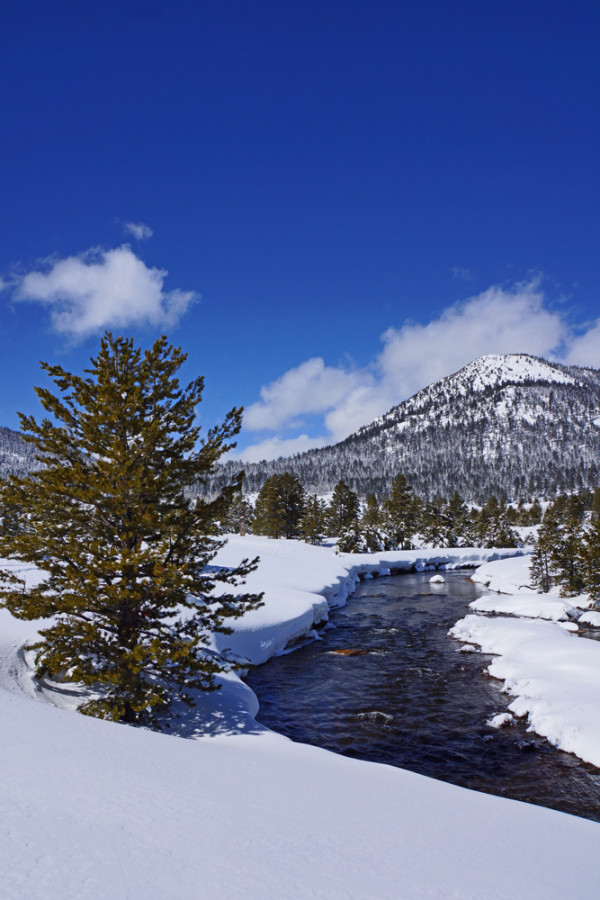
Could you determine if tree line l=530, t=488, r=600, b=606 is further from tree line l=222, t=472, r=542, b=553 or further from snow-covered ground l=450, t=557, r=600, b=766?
tree line l=222, t=472, r=542, b=553

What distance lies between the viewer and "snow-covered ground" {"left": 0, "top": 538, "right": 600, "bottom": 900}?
3.74m

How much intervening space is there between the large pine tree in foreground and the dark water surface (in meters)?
5.90

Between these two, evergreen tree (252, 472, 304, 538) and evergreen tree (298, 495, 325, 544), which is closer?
evergreen tree (298, 495, 325, 544)

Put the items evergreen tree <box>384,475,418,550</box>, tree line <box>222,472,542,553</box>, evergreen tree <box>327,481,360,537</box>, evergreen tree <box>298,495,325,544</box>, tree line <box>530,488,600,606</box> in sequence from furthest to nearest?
evergreen tree <box>384,475,418,550</box> → evergreen tree <box>327,481,360,537</box> → tree line <box>222,472,542,553</box> → evergreen tree <box>298,495,325,544</box> → tree line <box>530,488,600,606</box>

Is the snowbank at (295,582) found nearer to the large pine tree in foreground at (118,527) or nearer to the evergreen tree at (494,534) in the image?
the large pine tree in foreground at (118,527)

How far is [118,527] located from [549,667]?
1559 cm

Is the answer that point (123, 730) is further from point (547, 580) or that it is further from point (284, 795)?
point (547, 580)

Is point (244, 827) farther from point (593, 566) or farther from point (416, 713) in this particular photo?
point (593, 566)

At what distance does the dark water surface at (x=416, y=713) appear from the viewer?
1136 cm

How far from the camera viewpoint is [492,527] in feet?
283

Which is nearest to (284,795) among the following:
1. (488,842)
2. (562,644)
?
(488,842)

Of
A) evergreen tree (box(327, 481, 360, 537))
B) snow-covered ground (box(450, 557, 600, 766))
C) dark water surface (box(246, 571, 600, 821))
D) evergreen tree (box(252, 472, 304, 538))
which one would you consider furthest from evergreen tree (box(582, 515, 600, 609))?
evergreen tree (box(252, 472, 304, 538))

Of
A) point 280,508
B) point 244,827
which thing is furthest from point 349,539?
point 244,827

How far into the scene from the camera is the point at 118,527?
11.2m
